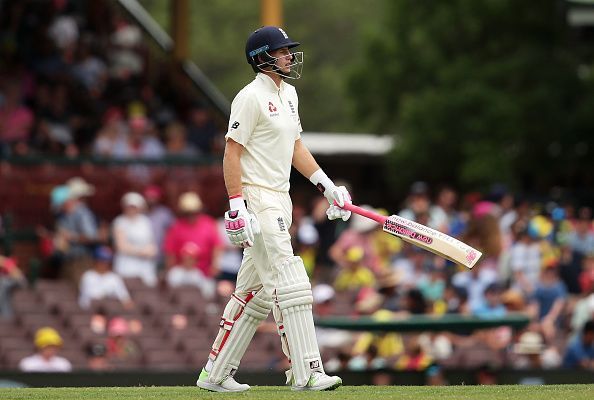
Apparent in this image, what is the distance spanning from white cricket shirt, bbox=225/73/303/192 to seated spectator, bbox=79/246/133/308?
6.81 meters

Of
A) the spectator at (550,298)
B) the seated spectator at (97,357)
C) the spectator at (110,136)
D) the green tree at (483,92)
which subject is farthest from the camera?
the green tree at (483,92)

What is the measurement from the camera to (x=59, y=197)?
57.2 ft

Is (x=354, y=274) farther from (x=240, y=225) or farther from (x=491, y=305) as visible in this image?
(x=240, y=225)

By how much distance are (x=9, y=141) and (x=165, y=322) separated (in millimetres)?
3922

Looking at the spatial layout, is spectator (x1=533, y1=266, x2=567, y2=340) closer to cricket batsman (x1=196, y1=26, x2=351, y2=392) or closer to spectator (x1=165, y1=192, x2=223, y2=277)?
spectator (x1=165, y1=192, x2=223, y2=277)

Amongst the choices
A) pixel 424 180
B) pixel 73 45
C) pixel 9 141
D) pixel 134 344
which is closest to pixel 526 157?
pixel 424 180

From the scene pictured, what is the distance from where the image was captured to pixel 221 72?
6406 cm

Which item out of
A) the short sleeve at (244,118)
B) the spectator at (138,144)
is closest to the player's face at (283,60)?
the short sleeve at (244,118)

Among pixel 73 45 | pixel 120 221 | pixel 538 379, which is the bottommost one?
pixel 538 379

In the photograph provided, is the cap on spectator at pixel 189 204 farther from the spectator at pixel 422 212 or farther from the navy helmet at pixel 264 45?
the navy helmet at pixel 264 45

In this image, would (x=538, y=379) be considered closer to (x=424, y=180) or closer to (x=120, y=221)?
(x=120, y=221)

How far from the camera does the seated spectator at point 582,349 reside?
654 inches

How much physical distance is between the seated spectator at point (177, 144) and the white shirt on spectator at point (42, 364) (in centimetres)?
510

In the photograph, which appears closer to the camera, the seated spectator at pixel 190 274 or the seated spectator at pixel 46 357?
the seated spectator at pixel 46 357
